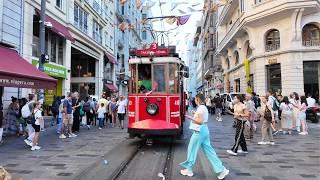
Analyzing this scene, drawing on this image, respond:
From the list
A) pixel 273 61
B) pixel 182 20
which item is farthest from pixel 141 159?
pixel 273 61

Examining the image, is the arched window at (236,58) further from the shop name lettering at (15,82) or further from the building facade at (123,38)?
the shop name lettering at (15,82)

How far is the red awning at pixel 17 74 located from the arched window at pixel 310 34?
21.6m

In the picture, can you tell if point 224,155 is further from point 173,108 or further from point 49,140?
point 49,140

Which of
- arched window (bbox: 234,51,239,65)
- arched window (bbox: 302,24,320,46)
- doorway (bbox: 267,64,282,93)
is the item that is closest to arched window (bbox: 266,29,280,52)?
doorway (bbox: 267,64,282,93)

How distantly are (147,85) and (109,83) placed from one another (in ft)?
86.8

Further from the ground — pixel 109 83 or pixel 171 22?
A: pixel 171 22

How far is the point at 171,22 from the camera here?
65.7 feet

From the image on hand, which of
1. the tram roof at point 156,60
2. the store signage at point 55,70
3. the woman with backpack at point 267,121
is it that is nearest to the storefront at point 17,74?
the tram roof at point 156,60

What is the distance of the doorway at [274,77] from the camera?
94.9 feet

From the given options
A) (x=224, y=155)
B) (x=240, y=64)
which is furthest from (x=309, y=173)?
(x=240, y=64)

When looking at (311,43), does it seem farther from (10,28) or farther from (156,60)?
→ (10,28)

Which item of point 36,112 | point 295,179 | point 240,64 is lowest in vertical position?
point 295,179

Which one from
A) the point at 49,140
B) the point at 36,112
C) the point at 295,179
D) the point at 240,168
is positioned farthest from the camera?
the point at 49,140

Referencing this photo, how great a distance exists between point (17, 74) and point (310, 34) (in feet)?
79.2
